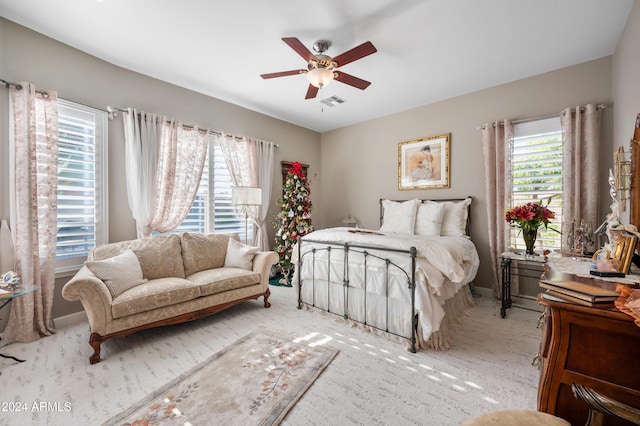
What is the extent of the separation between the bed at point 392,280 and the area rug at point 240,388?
70 centimetres

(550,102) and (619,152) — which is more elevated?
(550,102)

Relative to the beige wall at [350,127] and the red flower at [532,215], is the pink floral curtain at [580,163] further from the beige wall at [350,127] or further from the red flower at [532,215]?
the red flower at [532,215]

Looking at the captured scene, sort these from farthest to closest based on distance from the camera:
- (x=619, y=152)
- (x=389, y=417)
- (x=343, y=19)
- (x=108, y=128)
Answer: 1. (x=108, y=128)
2. (x=343, y=19)
3. (x=619, y=152)
4. (x=389, y=417)

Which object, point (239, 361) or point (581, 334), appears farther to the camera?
point (239, 361)

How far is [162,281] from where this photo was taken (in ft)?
9.67

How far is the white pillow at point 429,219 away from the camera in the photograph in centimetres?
408

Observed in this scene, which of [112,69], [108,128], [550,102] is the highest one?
[112,69]

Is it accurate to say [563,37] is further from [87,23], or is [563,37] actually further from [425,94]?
[87,23]

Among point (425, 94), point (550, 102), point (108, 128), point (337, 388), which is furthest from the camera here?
point (425, 94)

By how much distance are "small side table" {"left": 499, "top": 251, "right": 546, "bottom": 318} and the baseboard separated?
5004 mm

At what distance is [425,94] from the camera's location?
14.1ft

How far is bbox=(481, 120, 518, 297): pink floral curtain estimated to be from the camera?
12.5 feet

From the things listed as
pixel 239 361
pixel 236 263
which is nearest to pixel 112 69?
pixel 236 263

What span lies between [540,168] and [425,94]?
1.96 meters
